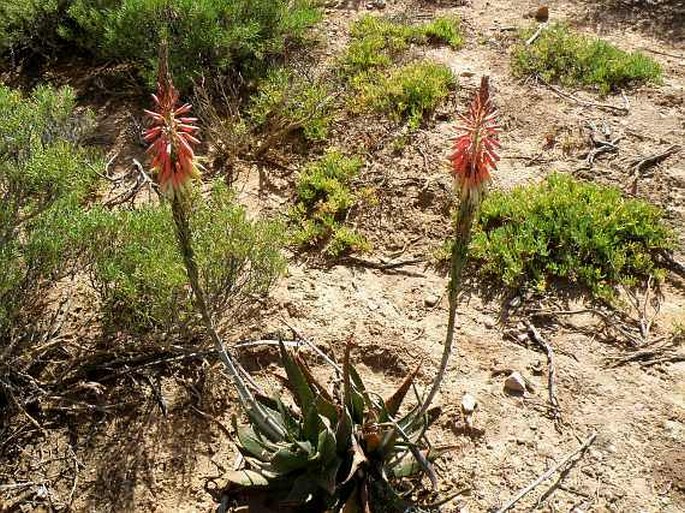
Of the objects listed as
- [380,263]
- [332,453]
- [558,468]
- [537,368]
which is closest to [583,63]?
[380,263]

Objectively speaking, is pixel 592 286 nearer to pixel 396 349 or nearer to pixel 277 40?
pixel 396 349

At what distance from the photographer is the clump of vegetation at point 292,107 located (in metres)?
5.77

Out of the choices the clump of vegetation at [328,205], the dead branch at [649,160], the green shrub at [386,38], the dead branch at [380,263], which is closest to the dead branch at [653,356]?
the dead branch at [380,263]

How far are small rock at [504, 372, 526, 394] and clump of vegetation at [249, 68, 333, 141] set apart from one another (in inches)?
109

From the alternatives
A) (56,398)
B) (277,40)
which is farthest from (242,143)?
(56,398)

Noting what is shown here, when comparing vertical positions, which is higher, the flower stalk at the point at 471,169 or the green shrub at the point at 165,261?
the flower stalk at the point at 471,169

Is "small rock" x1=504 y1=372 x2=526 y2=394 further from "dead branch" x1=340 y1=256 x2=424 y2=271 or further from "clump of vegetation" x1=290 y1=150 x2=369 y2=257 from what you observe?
"clump of vegetation" x1=290 y1=150 x2=369 y2=257

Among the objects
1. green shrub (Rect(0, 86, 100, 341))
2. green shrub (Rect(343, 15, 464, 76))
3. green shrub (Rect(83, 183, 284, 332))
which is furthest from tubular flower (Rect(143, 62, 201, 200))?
green shrub (Rect(343, 15, 464, 76))

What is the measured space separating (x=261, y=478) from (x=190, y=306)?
1135mm

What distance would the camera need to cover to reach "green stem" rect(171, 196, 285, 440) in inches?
90.8

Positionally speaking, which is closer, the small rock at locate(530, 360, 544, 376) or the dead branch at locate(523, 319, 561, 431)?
the dead branch at locate(523, 319, 561, 431)

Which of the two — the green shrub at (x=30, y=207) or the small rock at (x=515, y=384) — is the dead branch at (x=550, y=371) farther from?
the green shrub at (x=30, y=207)

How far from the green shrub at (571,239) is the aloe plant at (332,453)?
1714 millimetres

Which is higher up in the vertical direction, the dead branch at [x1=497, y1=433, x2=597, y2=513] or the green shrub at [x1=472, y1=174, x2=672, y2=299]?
the green shrub at [x1=472, y1=174, x2=672, y2=299]
